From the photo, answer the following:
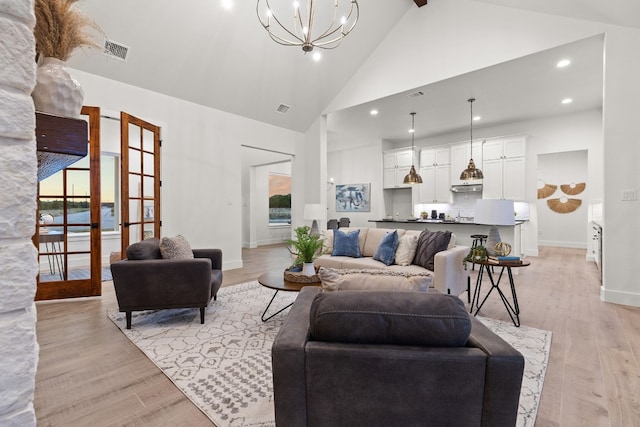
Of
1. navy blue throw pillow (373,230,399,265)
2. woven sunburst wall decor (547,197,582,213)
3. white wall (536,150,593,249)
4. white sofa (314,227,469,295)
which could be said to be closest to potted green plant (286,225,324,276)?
white sofa (314,227,469,295)

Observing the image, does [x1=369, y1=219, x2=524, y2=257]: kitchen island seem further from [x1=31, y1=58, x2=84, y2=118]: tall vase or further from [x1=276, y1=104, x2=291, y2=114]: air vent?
[x1=31, y1=58, x2=84, y2=118]: tall vase

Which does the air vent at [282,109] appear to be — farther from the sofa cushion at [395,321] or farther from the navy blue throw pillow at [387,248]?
the sofa cushion at [395,321]

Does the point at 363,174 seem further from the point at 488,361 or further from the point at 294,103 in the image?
the point at 488,361

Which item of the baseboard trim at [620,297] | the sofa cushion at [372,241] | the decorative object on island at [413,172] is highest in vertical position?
the decorative object on island at [413,172]

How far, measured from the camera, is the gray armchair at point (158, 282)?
9.02 ft

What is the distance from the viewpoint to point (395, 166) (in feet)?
29.0

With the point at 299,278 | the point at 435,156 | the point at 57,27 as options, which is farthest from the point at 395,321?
the point at 435,156

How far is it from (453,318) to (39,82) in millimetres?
1377

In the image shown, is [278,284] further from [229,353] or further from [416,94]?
[416,94]

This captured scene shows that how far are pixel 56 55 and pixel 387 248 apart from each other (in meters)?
3.42

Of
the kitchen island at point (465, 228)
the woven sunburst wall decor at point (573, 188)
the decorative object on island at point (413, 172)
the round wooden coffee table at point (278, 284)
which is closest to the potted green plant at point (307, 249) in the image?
the round wooden coffee table at point (278, 284)

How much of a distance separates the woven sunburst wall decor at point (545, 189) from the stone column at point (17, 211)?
1076 centimetres

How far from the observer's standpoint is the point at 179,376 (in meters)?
2.05

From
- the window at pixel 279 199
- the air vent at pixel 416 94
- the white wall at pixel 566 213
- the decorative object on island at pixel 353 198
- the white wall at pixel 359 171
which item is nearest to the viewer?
the air vent at pixel 416 94
